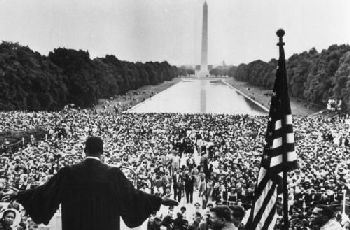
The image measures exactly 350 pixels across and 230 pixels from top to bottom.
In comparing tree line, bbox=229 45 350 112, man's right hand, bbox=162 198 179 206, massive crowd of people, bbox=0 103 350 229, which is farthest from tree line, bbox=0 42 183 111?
man's right hand, bbox=162 198 179 206

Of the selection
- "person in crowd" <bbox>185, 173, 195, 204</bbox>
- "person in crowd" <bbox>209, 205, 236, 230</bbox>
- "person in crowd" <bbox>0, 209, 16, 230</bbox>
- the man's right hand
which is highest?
the man's right hand

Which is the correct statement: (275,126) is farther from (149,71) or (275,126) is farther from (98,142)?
(149,71)

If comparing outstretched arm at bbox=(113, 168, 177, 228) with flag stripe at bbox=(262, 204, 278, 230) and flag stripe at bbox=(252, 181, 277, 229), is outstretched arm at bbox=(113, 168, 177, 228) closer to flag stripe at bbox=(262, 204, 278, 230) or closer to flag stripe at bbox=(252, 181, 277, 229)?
flag stripe at bbox=(252, 181, 277, 229)

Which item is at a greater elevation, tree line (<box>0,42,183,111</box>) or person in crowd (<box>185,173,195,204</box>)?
tree line (<box>0,42,183,111</box>)

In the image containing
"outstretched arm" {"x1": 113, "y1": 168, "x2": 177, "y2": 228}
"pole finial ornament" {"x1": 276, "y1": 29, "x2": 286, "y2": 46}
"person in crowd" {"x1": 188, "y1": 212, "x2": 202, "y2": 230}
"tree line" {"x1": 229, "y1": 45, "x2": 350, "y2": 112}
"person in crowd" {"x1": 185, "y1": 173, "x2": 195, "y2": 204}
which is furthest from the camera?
"tree line" {"x1": 229, "y1": 45, "x2": 350, "y2": 112}

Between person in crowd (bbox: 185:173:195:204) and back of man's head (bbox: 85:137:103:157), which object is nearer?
back of man's head (bbox: 85:137:103:157)

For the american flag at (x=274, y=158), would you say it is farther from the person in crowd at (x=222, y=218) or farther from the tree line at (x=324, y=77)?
the tree line at (x=324, y=77)

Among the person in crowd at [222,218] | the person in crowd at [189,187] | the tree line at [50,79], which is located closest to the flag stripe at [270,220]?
the person in crowd at [222,218]

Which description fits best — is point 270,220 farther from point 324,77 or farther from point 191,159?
point 324,77
